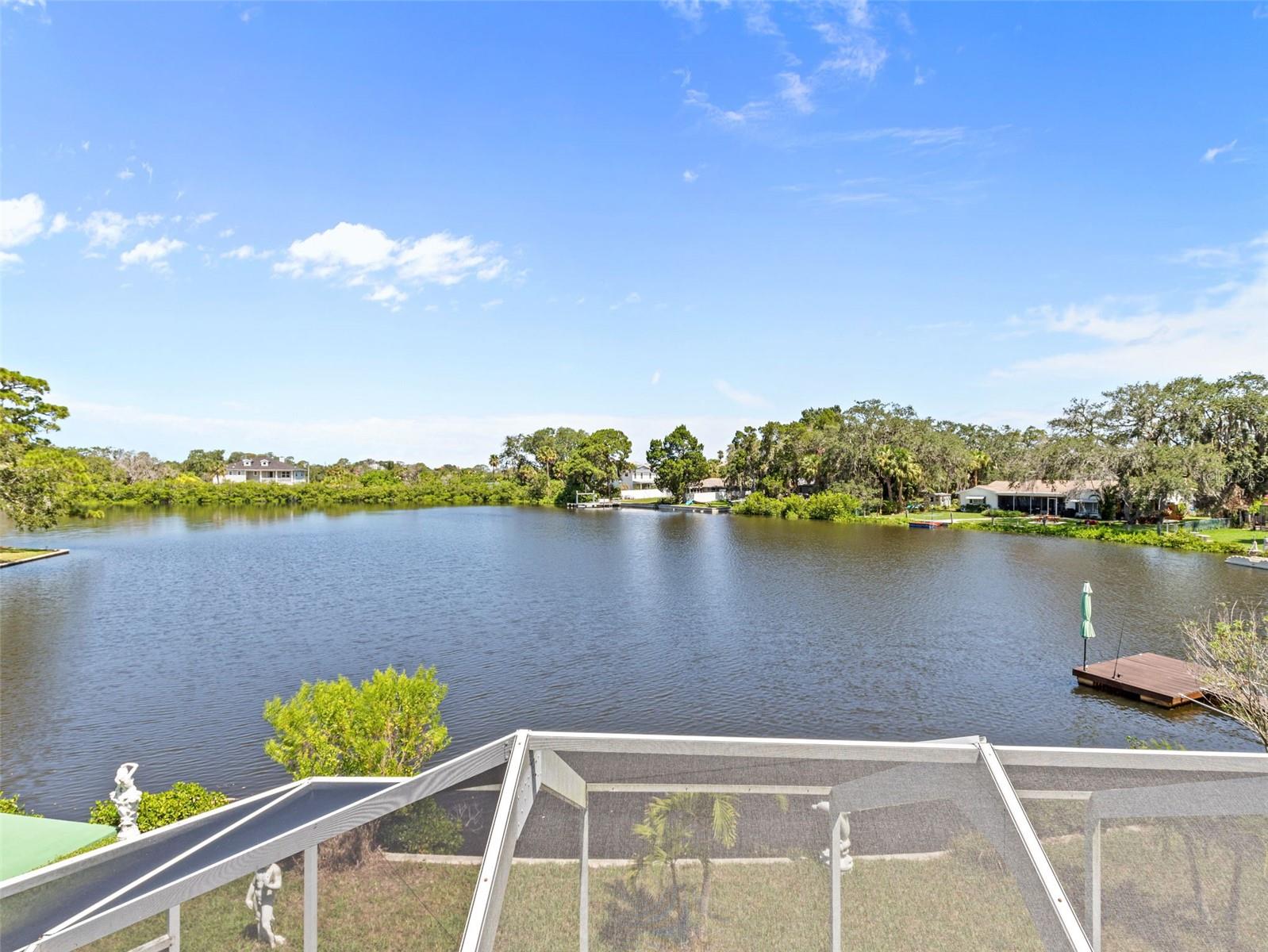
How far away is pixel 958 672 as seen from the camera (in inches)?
642

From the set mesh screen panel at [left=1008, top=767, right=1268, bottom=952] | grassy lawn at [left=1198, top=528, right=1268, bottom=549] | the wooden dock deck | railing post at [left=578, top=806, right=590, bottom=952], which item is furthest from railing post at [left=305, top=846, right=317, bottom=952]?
grassy lawn at [left=1198, top=528, right=1268, bottom=549]

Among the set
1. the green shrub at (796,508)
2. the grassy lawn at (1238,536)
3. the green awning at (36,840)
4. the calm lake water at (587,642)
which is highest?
the green shrub at (796,508)

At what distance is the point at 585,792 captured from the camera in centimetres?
218

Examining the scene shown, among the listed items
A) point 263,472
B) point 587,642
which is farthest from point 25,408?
point 263,472

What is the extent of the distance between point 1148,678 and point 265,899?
1747cm

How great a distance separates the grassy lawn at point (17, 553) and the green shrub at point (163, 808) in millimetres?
32179

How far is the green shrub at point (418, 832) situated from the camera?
192 cm

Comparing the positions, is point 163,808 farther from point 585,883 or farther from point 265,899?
point 585,883

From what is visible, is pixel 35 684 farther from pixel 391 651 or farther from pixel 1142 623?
pixel 1142 623

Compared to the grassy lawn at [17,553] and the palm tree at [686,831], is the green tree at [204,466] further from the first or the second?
the palm tree at [686,831]

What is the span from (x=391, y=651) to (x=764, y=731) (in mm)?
10049


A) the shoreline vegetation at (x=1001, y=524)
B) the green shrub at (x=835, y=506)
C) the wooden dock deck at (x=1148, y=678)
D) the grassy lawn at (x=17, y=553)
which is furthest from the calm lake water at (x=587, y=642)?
the green shrub at (x=835, y=506)

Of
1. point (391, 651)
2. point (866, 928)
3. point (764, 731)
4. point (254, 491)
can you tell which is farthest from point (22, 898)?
point (254, 491)

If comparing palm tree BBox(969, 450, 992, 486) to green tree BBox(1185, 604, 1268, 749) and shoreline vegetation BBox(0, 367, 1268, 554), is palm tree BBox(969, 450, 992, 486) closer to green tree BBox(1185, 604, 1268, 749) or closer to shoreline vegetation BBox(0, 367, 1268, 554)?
shoreline vegetation BBox(0, 367, 1268, 554)
